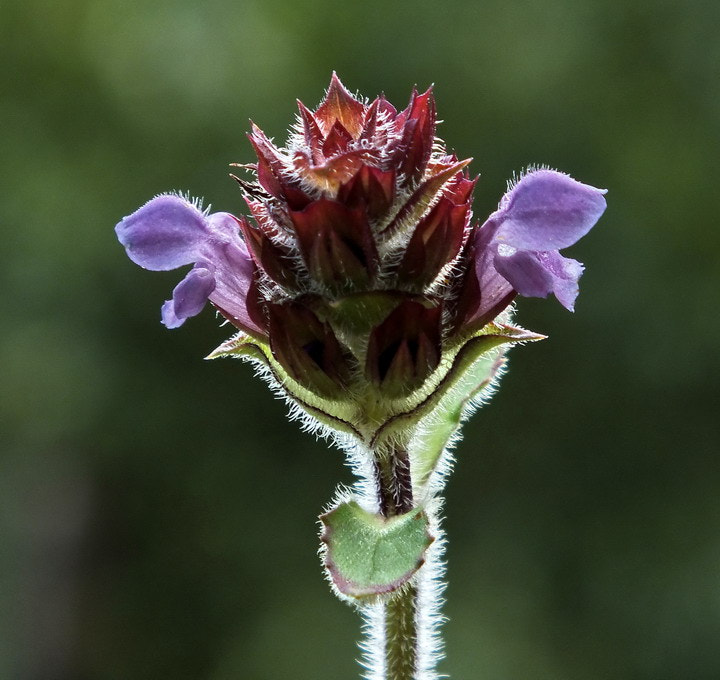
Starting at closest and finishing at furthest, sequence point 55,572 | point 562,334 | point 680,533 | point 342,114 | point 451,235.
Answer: point 451,235 < point 342,114 < point 680,533 < point 562,334 < point 55,572

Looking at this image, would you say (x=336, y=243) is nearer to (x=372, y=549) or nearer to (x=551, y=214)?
(x=551, y=214)

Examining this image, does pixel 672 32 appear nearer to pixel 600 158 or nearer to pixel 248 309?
pixel 600 158

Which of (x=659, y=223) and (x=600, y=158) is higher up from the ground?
(x=600, y=158)

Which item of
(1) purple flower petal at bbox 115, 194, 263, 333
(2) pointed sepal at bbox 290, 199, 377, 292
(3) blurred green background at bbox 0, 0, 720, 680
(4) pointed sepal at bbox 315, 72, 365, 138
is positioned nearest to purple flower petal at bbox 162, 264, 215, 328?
(1) purple flower petal at bbox 115, 194, 263, 333

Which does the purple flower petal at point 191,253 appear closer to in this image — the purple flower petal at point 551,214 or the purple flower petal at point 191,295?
the purple flower petal at point 191,295

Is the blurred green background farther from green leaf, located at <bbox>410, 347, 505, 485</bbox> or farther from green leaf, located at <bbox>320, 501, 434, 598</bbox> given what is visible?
green leaf, located at <bbox>320, 501, 434, 598</bbox>

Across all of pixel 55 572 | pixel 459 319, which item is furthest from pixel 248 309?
pixel 55 572
